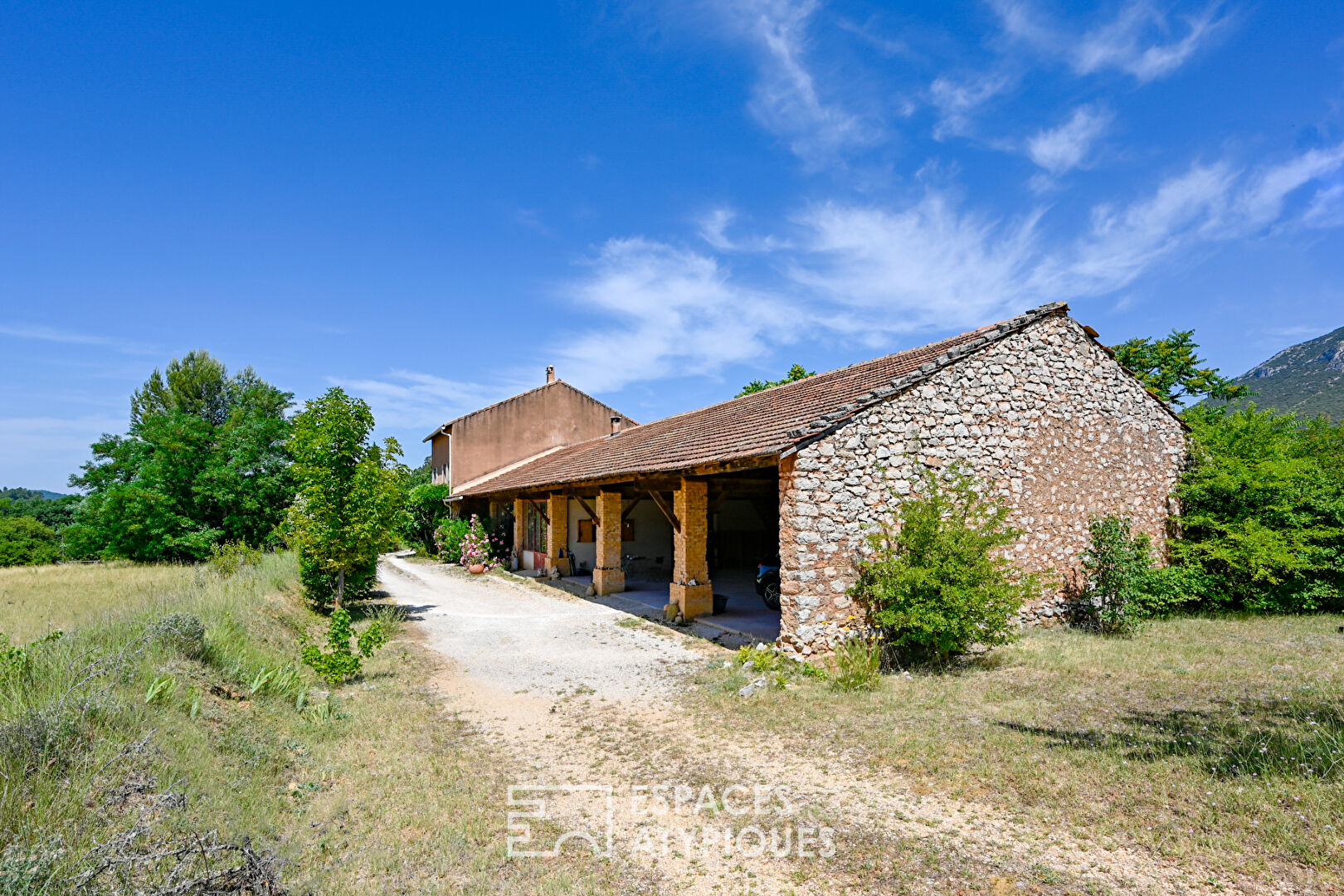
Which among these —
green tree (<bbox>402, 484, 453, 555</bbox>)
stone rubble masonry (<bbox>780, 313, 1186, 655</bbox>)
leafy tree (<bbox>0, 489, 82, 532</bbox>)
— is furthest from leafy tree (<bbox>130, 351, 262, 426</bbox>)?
stone rubble masonry (<bbox>780, 313, 1186, 655</bbox>)

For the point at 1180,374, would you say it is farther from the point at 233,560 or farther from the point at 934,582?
the point at 233,560

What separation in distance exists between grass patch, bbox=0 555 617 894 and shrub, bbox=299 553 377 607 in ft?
13.7

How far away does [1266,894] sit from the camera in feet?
10.7

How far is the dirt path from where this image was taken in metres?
3.62

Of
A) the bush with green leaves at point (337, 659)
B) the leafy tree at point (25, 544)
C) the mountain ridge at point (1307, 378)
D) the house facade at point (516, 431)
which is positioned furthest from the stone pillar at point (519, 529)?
the mountain ridge at point (1307, 378)

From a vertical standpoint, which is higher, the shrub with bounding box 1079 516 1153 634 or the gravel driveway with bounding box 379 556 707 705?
the shrub with bounding box 1079 516 1153 634

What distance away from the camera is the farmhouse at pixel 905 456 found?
8.41m

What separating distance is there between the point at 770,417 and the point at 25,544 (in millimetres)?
31646

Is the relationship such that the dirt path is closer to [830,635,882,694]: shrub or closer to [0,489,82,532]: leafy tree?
[830,635,882,694]: shrub

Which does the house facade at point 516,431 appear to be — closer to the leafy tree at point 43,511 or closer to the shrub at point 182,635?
the shrub at point 182,635

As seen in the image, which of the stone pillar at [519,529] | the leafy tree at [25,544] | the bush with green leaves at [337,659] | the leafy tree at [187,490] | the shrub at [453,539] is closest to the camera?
the bush with green leaves at [337,659]

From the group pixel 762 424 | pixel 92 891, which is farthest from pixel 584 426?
pixel 92 891

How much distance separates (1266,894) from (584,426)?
26507mm

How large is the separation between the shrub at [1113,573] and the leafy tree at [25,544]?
3294cm
